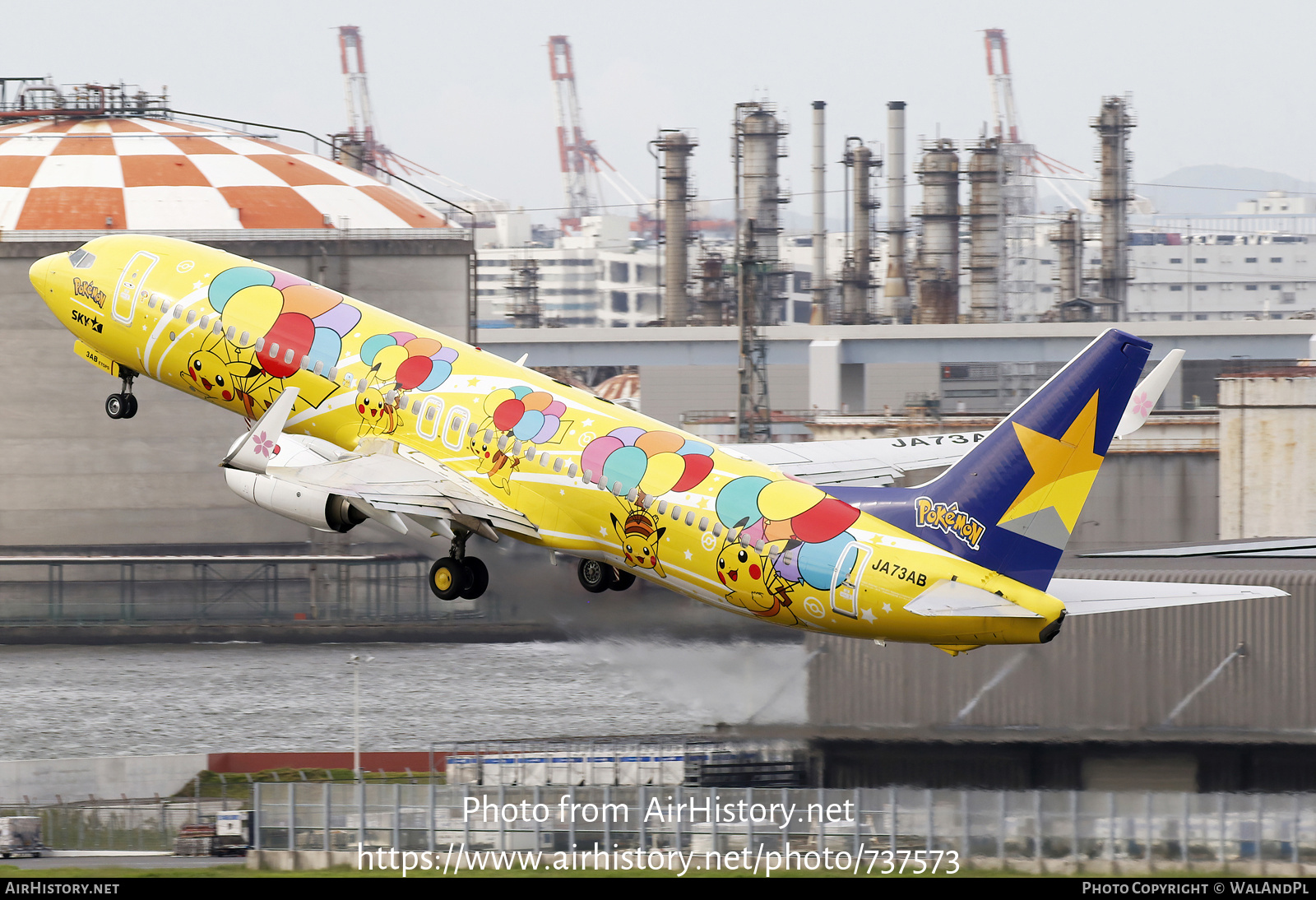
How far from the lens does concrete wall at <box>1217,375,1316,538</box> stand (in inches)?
3356

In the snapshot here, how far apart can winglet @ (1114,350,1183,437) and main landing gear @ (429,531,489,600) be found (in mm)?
14099

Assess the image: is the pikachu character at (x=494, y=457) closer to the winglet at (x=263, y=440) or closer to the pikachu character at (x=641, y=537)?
the pikachu character at (x=641, y=537)

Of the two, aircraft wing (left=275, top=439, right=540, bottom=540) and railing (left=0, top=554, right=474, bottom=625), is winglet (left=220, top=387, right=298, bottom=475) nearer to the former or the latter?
aircraft wing (left=275, top=439, right=540, bottom=540)

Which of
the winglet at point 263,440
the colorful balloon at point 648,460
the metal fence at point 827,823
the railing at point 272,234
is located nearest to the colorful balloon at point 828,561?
the colorful balloon at point 648,460

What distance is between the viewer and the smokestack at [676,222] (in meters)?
159

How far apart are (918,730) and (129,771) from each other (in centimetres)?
3076

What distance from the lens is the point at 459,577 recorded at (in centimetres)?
3906

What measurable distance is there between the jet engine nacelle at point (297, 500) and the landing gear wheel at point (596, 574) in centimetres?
528

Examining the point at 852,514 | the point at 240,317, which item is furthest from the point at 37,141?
the point at 852,514

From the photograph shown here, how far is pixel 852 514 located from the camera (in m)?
35.2

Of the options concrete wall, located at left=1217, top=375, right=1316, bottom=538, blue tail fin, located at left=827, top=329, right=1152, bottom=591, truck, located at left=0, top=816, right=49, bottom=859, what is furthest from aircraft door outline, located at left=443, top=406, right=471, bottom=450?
concrete wall, located at left=1217, top=375, right=1316, bottom=538

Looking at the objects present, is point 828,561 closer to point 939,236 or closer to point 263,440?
point 263,440

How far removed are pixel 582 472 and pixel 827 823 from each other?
1527 centimetres

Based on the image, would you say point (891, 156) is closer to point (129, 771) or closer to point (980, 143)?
point (980, 143)
